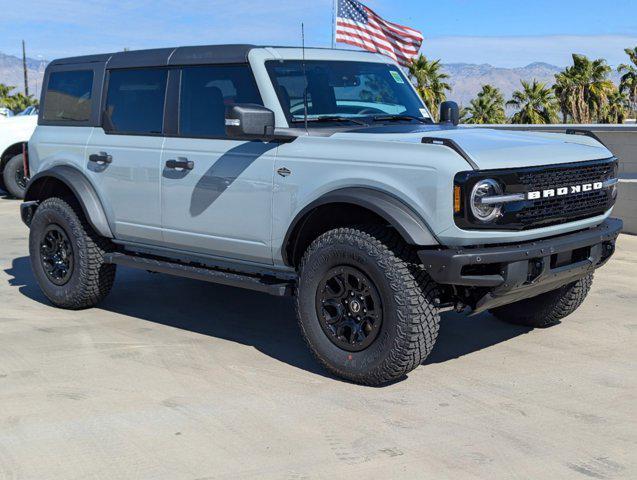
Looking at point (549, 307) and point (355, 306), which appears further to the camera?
point (549, 307)

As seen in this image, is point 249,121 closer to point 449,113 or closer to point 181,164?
point 181,164

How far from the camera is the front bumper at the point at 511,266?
4.55 metres

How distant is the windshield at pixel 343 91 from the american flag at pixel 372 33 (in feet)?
21.2

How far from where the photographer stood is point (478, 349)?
5.80 meters

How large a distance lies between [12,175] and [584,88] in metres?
51.2

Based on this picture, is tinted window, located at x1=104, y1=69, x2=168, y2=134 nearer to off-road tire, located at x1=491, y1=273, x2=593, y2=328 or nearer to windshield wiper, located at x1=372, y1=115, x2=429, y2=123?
windshield wiper, located at x1=372, y1=115, x2=429, y2=123

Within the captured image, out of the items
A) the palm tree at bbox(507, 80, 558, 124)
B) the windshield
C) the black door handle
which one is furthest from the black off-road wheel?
the palm tree at bbox(507, 80, 558, 124)

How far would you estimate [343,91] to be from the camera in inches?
230

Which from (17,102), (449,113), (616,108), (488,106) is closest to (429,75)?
(488,106)

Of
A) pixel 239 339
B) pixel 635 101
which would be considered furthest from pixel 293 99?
pixel 635 101

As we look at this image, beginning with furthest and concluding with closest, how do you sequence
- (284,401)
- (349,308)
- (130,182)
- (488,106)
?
(488,106) → (130,182) → (349,308) → (284,401)

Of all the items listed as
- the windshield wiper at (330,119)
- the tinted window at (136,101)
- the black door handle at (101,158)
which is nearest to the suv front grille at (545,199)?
the windshield wiper at (330,119)

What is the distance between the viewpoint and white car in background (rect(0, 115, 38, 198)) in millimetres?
15656

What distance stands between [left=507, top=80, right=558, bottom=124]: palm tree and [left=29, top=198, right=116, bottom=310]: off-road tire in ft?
175
